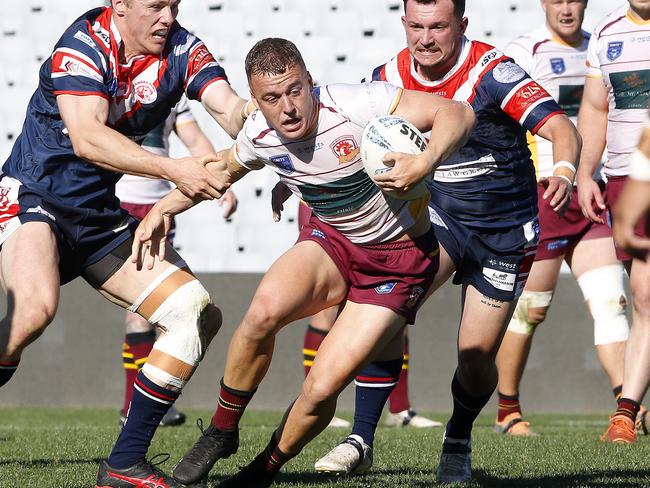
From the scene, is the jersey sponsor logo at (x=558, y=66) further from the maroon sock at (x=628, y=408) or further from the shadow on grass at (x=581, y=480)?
the shadow on grass at (x=581, y=480)

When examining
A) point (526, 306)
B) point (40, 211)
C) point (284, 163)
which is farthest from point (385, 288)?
point (526, 306)

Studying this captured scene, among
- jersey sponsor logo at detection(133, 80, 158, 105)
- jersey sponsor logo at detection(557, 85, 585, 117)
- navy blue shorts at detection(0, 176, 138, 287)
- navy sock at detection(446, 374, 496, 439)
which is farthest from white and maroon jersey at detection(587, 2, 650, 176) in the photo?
navy blue shorts at detection(0, 176, 138, 287)

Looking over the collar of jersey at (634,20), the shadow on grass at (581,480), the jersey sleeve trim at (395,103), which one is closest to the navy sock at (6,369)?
the jersey sleeve trim at (395,103)

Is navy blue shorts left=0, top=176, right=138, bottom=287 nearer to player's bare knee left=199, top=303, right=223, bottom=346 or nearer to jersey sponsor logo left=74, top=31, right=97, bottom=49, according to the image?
player's bare knee left=199, top=303, right=223, bottom=346

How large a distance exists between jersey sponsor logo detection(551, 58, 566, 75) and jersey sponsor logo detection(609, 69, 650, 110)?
0.90m

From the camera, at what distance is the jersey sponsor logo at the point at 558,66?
789 cm

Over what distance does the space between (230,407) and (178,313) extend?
18.0 inches

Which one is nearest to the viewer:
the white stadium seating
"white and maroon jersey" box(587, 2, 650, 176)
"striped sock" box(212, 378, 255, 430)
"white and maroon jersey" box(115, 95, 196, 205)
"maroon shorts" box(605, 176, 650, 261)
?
"striped sock" box(212, 378, 255, 430)

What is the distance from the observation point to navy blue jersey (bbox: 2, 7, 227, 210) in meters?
4.95

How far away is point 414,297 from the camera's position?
4871 mm

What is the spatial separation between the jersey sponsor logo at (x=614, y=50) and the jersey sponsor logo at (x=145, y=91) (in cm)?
310

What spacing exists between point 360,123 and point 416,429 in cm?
375

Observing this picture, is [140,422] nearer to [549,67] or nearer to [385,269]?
[385,269]

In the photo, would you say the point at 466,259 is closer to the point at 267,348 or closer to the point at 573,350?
the point at 267,348
